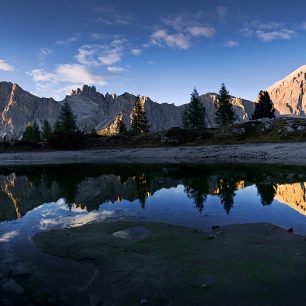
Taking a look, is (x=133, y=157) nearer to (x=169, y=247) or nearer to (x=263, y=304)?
(x=169, y=247)

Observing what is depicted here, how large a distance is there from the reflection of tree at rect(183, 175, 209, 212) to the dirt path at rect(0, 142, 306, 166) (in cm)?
1765

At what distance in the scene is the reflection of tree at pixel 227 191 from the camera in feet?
70.4

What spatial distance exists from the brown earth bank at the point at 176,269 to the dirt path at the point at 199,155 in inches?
1377

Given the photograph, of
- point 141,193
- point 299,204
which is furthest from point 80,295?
point 141,193

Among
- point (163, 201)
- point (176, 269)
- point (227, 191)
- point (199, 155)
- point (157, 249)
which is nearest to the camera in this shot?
point (176, 269)

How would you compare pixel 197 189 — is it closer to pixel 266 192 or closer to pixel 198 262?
pixel 266 192

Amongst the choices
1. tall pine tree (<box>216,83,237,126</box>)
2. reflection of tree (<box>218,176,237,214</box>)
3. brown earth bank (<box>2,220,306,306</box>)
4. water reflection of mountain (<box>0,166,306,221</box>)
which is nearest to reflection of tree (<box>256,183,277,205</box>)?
water reflection of mountain (<box>0,166,306,221</box>)

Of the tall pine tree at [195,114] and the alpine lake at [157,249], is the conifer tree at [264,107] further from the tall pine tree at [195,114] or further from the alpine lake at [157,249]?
the alpine lake at [157,249]

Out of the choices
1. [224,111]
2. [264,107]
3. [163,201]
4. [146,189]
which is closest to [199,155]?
[146,189]

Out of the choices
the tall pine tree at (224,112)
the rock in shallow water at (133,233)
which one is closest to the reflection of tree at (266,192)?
the rock in shallow water at (133,233)

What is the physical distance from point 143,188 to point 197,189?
4.80 metres

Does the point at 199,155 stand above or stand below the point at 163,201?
above

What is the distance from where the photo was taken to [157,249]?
1237 cm

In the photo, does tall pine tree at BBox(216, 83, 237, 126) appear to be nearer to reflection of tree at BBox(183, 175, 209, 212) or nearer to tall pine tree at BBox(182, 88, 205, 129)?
tall pine tree at BBox(182, 88, 205, 129)
